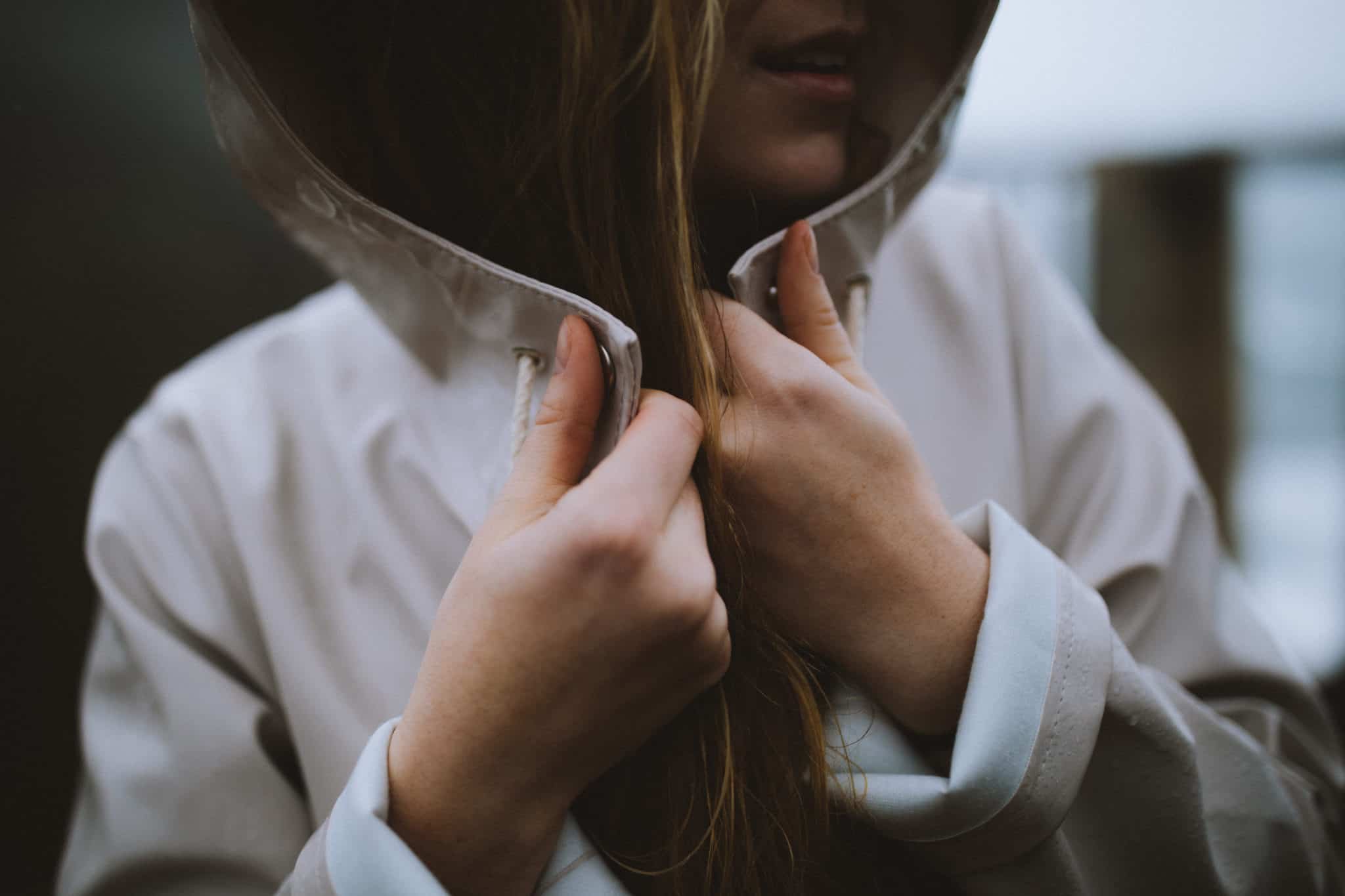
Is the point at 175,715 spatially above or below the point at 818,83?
below

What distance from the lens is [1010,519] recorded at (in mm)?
422

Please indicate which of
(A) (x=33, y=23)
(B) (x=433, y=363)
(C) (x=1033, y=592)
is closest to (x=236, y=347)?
(B) (x=433, y=363)

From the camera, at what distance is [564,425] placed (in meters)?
0.36

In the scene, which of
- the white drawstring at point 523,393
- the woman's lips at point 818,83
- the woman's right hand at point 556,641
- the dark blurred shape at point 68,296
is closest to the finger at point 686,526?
the woman's right hand at point 556,641

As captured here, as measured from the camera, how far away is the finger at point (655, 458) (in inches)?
12.4

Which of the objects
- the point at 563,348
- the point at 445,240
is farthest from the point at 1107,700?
the point at 445,240

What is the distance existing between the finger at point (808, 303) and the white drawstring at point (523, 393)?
0.47 feet

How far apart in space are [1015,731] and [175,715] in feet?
1.74

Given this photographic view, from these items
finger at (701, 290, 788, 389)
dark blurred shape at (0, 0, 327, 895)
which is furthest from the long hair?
dark blurred shape at (0, 0, 327, 895)

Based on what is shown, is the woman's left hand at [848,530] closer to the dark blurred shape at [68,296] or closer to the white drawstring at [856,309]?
the white drawstring at [856,309]

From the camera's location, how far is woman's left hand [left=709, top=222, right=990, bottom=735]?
0.38m

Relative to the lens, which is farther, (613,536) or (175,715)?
(175,715)

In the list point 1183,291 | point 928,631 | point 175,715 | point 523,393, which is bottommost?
point 1183,291

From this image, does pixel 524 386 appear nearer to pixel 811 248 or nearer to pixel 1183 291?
pixel 811 248
